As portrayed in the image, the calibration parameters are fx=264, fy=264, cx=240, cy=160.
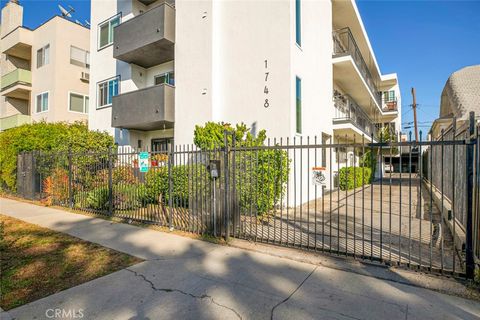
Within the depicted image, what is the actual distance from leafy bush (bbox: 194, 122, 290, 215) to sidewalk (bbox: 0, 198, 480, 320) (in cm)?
156

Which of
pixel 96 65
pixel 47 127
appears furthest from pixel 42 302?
pixel 96 65

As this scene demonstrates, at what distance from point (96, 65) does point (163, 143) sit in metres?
7.07

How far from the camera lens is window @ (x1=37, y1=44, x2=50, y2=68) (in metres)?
20.1

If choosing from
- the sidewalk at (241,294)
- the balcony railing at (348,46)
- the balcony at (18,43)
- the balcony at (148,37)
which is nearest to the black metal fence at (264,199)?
the sidewalk at (241,294)

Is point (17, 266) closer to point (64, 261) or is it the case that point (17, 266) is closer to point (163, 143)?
point (64, 261)

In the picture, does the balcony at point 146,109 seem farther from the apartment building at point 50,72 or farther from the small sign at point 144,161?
the apartment building at point 50,72

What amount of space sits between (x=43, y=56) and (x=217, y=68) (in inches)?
693

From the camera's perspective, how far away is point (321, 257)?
16.2ft

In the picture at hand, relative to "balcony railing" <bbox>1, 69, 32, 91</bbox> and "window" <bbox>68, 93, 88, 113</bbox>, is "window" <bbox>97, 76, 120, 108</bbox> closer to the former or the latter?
"window" <bbox>68, 93, 88, 113</bbox>

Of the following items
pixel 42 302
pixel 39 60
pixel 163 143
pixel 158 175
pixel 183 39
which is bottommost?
pixel 42 302

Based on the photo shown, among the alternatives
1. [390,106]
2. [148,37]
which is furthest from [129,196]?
[390,106]

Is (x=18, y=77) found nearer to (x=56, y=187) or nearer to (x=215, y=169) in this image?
(x=56, y=187)

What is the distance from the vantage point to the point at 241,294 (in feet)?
12.2

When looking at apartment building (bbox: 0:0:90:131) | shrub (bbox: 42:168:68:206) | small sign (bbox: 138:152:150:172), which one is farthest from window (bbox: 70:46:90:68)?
small sign (bbox: 138:152:150:172)
